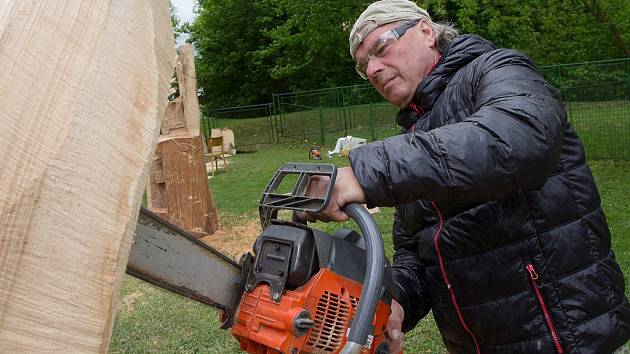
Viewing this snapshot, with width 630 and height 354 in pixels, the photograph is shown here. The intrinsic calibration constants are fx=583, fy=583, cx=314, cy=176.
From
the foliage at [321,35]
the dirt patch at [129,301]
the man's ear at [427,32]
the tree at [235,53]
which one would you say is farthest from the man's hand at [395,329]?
the tree at [235,53]

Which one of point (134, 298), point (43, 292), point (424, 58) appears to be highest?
Answer: point (424, 58)

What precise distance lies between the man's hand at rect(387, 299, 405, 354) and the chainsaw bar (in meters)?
0.57

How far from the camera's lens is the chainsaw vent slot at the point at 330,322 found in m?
1.47

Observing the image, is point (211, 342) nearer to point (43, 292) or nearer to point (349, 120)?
point (43, 292)

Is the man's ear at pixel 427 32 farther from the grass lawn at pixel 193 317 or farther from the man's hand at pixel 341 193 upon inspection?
the grass lawn at pixel 193 317

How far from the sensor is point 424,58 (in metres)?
2.04

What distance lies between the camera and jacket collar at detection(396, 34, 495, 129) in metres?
1.90

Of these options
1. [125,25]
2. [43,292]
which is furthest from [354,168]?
[43,292]

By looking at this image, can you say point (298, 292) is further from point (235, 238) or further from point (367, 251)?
point (235, 238)

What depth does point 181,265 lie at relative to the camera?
4.50ft

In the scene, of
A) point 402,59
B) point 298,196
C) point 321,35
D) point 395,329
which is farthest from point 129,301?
point 321,35

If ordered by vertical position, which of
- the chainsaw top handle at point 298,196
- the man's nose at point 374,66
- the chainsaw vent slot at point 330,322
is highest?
the man's nose at point 374,66

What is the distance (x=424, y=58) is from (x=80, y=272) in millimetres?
1500

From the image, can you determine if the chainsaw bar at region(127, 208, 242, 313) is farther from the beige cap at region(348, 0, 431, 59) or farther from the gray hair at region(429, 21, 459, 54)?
the gray hair at region(429, 21, 459, 54)
